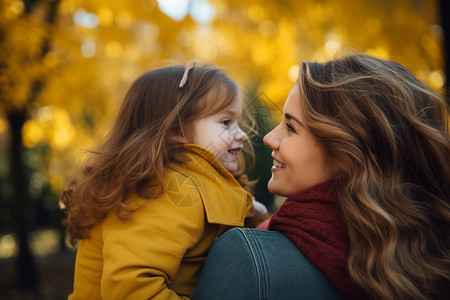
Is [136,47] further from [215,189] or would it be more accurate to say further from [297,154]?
[297,154]

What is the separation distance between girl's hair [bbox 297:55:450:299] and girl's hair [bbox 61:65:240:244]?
2.58 feet

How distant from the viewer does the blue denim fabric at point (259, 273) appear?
1084 millimetres

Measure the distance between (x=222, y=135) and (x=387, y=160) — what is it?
0.95 meters

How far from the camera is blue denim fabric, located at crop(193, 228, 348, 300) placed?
108 centimetres

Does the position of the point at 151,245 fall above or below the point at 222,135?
below

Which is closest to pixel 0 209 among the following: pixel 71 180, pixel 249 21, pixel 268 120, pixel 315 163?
pixel 249 21

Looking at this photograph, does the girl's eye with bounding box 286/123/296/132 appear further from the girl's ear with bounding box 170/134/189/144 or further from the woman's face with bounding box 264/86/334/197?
the girl's ear with bounding box 170/134/189/144

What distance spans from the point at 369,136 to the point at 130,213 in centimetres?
100

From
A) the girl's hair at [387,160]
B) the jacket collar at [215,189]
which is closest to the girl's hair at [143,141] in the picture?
the jacket collar at [215,189]

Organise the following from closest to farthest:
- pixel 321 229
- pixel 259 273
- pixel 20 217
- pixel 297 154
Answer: pixel 259 273 < pixel 321 229 < pixel 297 154 < pixel 20 217

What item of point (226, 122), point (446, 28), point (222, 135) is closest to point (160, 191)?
point (222, 135)

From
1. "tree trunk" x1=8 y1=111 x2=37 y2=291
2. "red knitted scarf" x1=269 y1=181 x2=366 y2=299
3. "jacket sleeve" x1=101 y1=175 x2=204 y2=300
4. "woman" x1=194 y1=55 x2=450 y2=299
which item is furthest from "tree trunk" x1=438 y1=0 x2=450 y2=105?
"tree trunk" x1=8 y1=111 x2=37 y2=291

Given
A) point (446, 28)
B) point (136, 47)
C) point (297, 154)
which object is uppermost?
point (446, 28)

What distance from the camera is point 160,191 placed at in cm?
169
